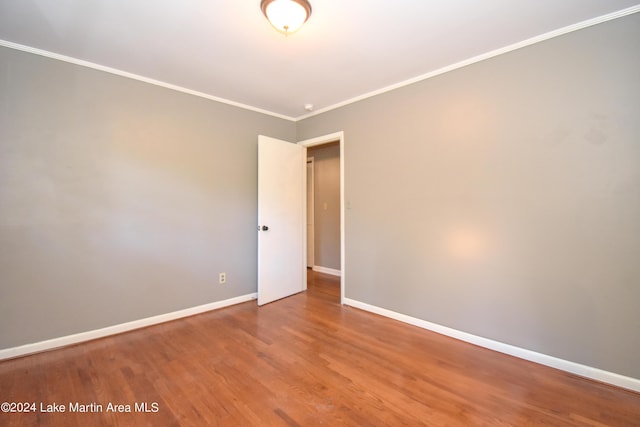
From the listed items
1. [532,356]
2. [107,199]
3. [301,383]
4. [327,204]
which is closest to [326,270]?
[327,204]

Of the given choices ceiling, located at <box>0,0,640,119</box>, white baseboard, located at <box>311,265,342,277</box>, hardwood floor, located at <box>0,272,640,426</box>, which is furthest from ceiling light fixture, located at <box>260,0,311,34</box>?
white baseboard, located at <box>311,265,342,277</box>

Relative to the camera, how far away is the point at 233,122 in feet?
11.6

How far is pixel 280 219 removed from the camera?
12.3ft

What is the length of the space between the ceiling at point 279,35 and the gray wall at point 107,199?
14.8 inches

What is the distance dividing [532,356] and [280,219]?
2906mm

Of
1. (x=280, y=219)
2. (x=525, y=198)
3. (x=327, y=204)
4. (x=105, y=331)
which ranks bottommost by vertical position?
(x=105, y=331)

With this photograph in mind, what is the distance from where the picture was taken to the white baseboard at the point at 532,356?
1.90 metres

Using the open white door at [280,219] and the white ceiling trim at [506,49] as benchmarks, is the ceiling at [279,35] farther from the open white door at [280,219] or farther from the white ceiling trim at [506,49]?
the open white door at [280,219]

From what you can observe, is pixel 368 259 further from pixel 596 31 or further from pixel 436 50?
pixel 596 31

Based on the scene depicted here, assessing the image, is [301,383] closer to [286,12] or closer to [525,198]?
[525,198]

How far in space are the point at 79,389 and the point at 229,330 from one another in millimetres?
1161

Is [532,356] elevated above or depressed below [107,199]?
below

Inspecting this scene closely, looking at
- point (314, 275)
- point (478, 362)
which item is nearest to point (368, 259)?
point (478, 362)

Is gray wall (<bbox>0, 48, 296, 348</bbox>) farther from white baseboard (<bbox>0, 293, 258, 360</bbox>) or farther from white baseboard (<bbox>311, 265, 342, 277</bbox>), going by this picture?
white baseboard (<bbox>311, 265, 342, 277</bbox>)
